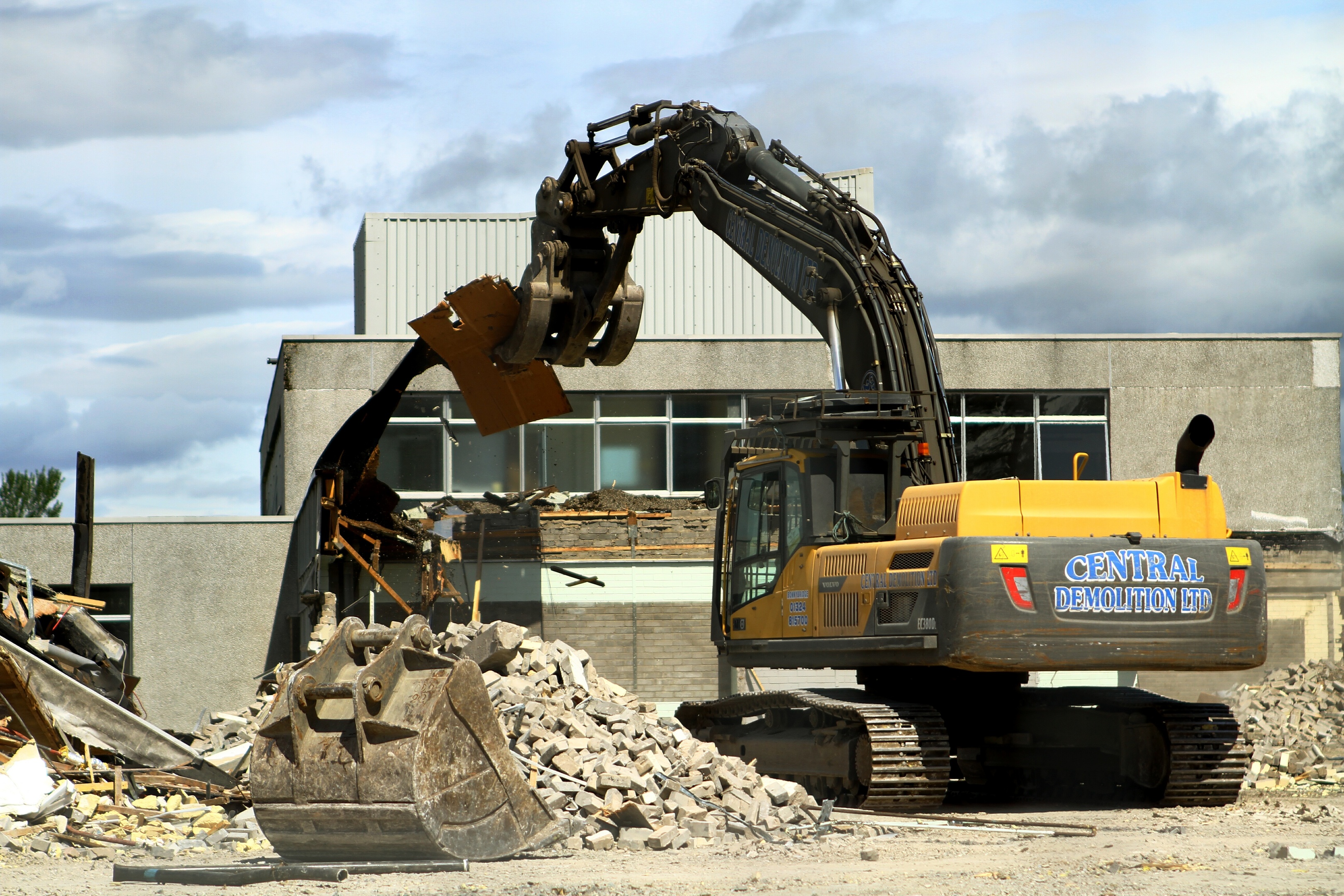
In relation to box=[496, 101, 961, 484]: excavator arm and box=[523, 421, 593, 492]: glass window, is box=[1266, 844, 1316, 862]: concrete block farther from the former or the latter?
box=[523, 421, 593, 492]: glass window

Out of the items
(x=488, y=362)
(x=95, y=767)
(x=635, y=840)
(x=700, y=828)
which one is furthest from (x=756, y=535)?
(x=95, y=767)

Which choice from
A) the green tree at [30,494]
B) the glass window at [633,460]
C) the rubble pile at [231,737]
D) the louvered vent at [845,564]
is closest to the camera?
the louvered vent at [845,564]

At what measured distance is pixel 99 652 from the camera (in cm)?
1639

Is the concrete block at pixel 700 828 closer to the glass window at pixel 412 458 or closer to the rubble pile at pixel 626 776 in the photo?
the rubble pile at pixel 626 776

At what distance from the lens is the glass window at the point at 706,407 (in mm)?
25750

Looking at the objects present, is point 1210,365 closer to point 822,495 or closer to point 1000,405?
point 1000,405

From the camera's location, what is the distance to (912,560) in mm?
11078

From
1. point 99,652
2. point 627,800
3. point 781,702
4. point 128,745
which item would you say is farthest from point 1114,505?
point 99,652

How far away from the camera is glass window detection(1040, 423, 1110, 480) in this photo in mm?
26047

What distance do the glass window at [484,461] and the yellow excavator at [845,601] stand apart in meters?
10.4

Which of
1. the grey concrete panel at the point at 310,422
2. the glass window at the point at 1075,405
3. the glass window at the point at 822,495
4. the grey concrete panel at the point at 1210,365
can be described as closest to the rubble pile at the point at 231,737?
the glass window at the point at 822,495

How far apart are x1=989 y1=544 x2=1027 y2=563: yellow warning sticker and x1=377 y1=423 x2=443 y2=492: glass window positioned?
50.8 feet

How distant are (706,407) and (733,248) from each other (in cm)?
1231

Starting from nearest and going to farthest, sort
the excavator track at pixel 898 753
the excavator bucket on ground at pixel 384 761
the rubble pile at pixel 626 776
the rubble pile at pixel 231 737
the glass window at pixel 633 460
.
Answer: the excavator bucket on ground at pixel 384 761
the rubble pile at pixel 626 776
the excavator track at pixel 898 753
the rubble pile at pixel 231 737
the glass window at pixel 633 460
